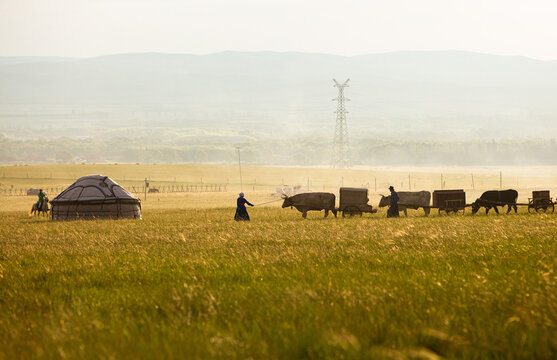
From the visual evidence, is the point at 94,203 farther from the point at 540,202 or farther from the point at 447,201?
the point at 540,202

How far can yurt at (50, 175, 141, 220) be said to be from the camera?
1422 inches

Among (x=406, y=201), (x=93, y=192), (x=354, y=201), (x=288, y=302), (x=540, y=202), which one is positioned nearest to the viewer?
(x=288, y=302)

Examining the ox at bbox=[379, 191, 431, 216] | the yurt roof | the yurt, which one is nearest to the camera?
the ox at bbox=[379, 191, 431, 216]

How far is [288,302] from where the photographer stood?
7.20 metres

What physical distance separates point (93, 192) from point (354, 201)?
14847 mm

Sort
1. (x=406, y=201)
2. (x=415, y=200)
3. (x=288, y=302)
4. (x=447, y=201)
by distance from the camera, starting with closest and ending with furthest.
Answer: (x=288, y=302), (x=447, y=201), (x=415, y=200), (x=406, y=201)

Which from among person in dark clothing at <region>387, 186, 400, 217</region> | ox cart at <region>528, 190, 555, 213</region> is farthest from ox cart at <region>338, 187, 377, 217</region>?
ox cart at <region>528, 190, 555, 213</region>

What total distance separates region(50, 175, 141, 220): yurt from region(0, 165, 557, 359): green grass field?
20.6 m

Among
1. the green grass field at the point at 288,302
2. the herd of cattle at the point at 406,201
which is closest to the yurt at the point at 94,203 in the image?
the herd of cattle at the point at 406,201

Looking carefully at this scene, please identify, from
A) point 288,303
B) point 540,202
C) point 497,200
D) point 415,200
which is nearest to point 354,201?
point 415,200

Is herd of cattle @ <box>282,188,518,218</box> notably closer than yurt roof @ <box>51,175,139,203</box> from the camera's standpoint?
Yes

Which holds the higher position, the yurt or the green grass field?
the yurt

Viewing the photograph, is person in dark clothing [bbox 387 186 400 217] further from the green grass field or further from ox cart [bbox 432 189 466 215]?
the green grass field

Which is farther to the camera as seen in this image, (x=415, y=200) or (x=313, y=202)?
(x=415, y=200)
